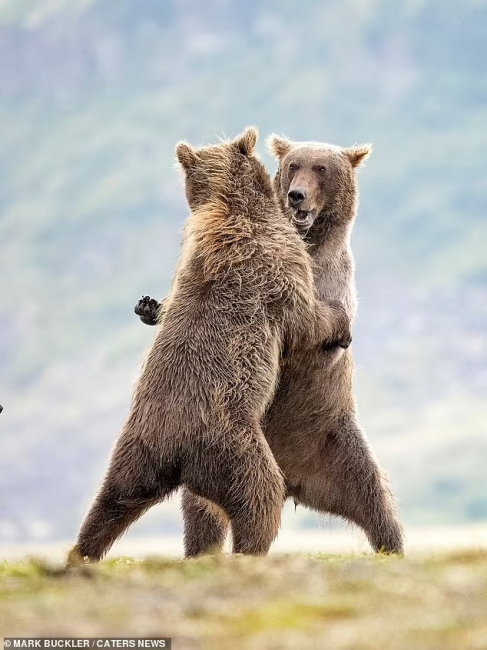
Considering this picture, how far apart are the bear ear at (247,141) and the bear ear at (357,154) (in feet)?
4.53

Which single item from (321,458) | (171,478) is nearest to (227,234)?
(171,478)

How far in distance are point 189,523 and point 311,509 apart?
4.16ft

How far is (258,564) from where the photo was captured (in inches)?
202

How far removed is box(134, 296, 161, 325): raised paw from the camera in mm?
8391

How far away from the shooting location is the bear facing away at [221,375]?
6.76 metres

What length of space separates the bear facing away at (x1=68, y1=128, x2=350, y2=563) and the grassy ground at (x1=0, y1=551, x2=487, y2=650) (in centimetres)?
183

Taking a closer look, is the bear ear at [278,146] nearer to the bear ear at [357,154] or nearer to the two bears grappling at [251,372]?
the two bears grappling at [251,372]

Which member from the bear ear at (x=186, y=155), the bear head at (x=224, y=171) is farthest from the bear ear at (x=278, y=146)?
the bear ear at (x=186, y=155)

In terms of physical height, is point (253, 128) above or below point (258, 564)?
above

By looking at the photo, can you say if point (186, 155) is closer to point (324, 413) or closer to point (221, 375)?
point (221, 375)

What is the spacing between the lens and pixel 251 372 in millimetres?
7004

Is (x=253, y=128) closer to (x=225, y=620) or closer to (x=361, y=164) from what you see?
(x=361, y=164)

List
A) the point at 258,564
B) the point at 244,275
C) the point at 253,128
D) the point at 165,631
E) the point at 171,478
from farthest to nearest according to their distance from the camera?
1. the point at 253,128
2. the point at 244,275
3. the point at 171,478
4. the point at 258,564
5. the point at 165,631

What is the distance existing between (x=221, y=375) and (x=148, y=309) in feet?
5.52
